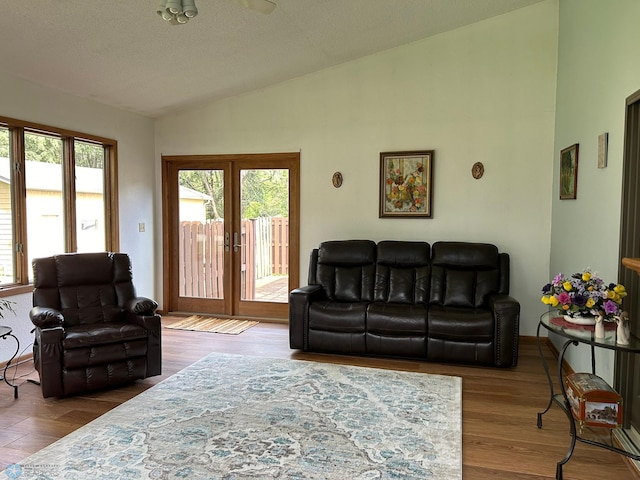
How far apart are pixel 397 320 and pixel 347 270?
2.90 feet

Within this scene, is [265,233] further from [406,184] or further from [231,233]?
[406,184]

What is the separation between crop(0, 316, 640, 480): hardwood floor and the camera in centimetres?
253

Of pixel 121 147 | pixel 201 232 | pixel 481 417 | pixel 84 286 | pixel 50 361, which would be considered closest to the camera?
pixel 481 417

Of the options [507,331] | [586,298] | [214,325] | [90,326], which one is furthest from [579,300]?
[214,325]

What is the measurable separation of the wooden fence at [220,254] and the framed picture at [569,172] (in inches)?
119

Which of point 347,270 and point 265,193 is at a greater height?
point 265,193

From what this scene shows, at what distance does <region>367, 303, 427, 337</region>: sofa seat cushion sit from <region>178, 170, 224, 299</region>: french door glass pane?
2449 mm

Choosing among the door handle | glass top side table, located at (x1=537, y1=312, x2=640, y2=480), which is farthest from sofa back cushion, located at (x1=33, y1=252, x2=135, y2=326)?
glass top side table, located at (x1=537, y1=312, x2=640, y2=480)

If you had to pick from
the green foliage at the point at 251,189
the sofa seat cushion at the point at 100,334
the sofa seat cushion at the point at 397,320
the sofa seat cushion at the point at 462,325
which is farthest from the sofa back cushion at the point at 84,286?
the sofa seat cushion at the point at 462,325

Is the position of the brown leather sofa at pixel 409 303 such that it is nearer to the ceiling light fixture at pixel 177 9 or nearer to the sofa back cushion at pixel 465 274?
the sofa back cushion at pixel 465 274

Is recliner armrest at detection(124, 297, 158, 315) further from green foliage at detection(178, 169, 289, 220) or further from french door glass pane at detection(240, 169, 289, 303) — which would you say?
green foliage at detection(178, 169, 289, 220)

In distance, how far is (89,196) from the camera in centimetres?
513

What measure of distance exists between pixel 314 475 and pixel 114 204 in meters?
4.12

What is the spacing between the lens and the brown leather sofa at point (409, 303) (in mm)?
4098
